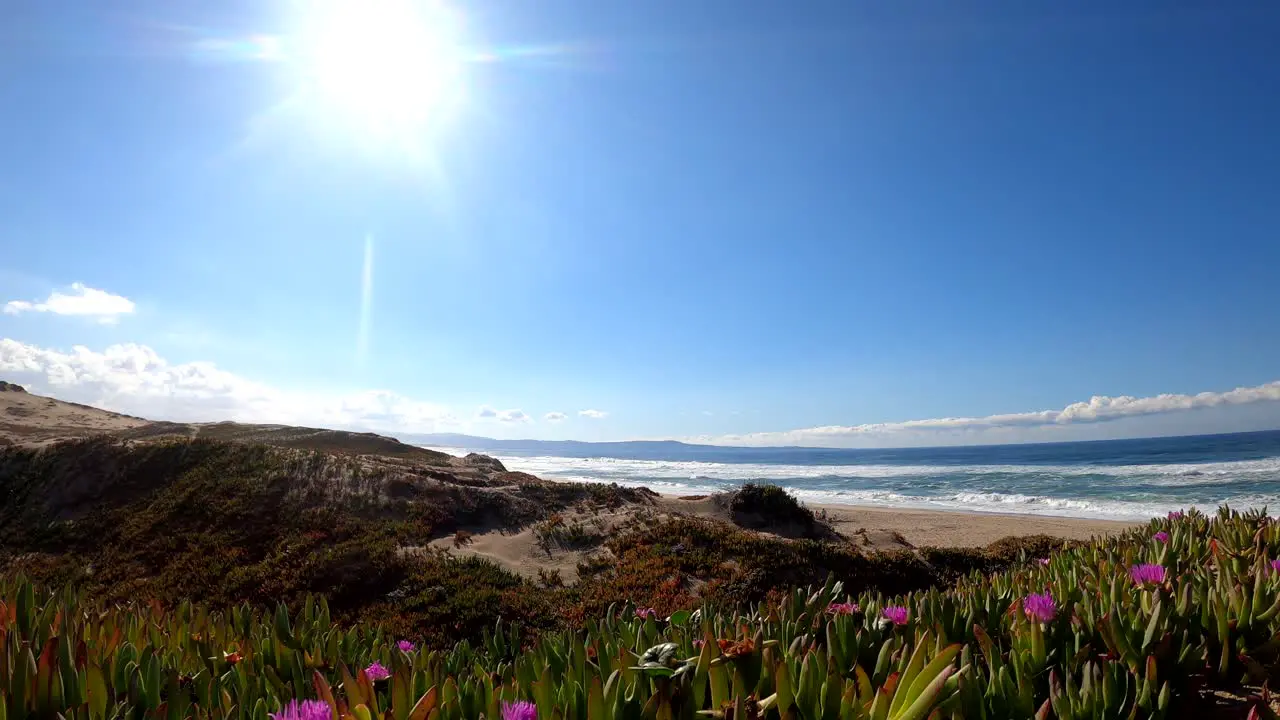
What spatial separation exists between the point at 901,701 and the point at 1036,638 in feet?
1.96

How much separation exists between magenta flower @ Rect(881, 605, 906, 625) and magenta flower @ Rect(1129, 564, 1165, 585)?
0.93 meters

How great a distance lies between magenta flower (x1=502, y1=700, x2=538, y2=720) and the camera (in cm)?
128

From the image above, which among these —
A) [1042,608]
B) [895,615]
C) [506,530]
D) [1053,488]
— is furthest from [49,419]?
[1053,488]

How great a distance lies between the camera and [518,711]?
1283mm

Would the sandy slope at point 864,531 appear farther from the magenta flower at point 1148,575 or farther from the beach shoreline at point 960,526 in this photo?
the magenta flower at point 1148,575

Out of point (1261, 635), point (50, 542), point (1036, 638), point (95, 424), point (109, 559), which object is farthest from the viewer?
point (95, 424)

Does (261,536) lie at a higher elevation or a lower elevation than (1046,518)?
higher

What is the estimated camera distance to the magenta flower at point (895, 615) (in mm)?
2040

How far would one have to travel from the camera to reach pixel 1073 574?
270cm

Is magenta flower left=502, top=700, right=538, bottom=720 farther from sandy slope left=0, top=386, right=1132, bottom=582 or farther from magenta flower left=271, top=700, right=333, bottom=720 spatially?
sandy slope left=0, top=386, right=1132, bottom=582

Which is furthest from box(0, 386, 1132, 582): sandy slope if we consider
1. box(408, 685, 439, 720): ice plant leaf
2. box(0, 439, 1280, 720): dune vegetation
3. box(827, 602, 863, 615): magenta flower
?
box(408, 685, 439, 720): ice plant leaf

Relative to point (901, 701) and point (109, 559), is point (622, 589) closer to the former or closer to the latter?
point (901, 701)

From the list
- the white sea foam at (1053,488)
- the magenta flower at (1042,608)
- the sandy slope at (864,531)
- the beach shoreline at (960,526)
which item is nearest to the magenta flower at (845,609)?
the magenta flower at (1042,608)

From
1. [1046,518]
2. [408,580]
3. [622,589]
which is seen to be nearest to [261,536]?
[408,580]
